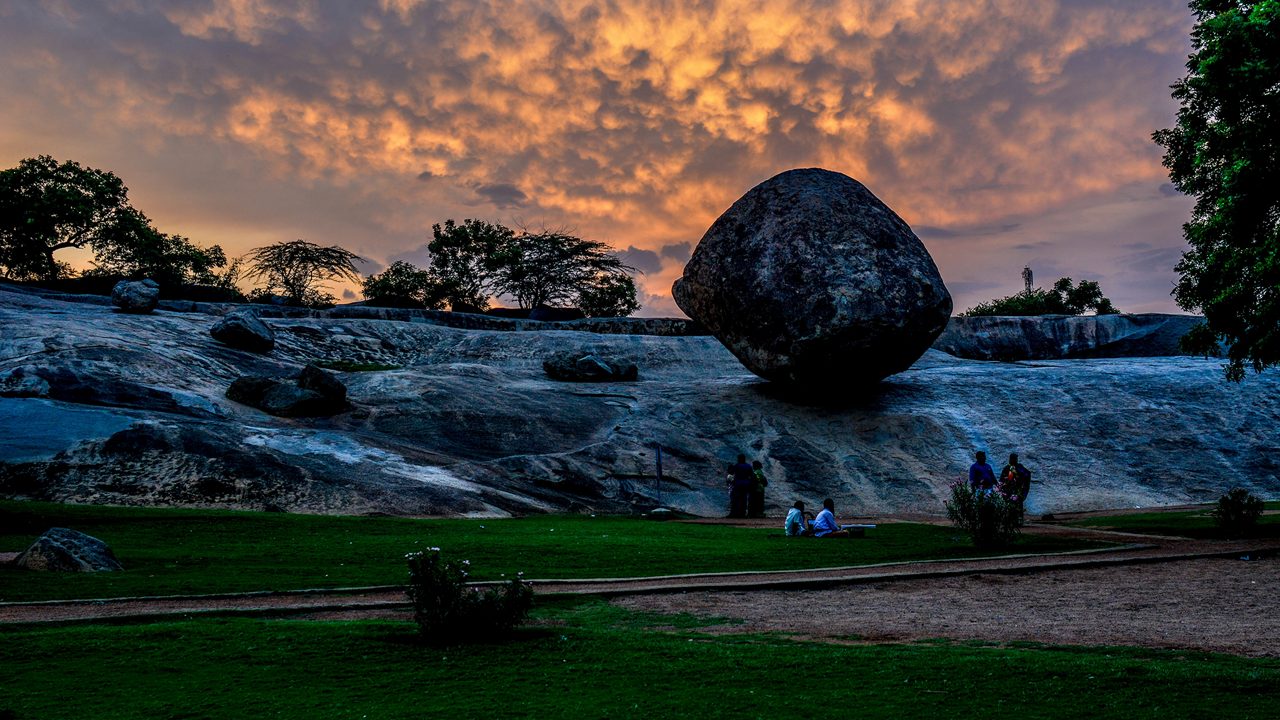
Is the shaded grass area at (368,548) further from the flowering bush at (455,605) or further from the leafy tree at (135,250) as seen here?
the leafy tree at (135,250)

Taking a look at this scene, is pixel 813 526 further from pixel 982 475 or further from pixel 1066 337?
pixel 1066 337

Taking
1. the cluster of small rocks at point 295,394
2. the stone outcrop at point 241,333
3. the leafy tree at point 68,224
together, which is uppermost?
the leafy tree at point 68,224

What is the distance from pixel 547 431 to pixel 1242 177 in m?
18.2

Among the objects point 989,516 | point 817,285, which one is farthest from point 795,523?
point 817,285

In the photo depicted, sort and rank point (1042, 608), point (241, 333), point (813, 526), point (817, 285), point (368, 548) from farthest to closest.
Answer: point (241, 333)
point (817, 285)
point (813, 526)
point (368, 548)
point (1042, 608)

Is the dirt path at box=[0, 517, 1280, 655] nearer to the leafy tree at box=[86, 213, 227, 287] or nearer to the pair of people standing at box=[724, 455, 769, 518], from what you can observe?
the pair of people standing at box=[724, 455, 769, 518]

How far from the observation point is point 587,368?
35531 mm

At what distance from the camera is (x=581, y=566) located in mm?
14242

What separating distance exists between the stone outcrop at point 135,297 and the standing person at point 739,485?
22518 mm

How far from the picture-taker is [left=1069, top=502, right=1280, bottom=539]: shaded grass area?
1942 centimetres

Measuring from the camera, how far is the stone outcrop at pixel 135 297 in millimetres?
34625

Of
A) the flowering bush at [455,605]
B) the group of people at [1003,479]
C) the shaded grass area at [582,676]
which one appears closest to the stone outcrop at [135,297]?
the group of people at [1003,479]

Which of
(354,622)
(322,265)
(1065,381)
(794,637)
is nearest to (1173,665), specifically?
(794,637)

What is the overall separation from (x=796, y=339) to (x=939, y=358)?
43.4 feet
